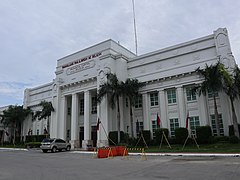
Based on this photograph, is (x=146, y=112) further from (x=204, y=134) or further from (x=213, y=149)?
(x=213, y=149)

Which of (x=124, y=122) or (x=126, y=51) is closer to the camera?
(x=124, y=122)

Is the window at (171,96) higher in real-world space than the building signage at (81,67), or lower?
lower

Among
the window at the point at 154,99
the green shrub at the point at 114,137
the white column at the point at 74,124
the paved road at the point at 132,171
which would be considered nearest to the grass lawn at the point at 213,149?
the paved road at the point at 132,171

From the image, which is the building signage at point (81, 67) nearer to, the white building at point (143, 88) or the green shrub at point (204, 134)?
the white building at point (143, 88)

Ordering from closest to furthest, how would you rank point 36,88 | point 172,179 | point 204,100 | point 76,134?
point 172,179 < point 204,100 < point 76,134 < point 36,88

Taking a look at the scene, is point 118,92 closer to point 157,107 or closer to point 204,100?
point 157,107

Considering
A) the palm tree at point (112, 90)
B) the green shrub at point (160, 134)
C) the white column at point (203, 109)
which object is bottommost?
the green shrub at point (160, 134)

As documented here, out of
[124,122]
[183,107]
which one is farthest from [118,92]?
[183,107]

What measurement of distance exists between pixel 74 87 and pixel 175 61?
17.9 meters

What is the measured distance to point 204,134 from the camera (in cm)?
2531

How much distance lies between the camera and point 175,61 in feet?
103

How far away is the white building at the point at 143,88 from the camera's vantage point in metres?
28.3

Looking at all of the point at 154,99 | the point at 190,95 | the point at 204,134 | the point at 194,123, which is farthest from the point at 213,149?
the point at 154,99

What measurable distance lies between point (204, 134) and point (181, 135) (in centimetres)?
270
